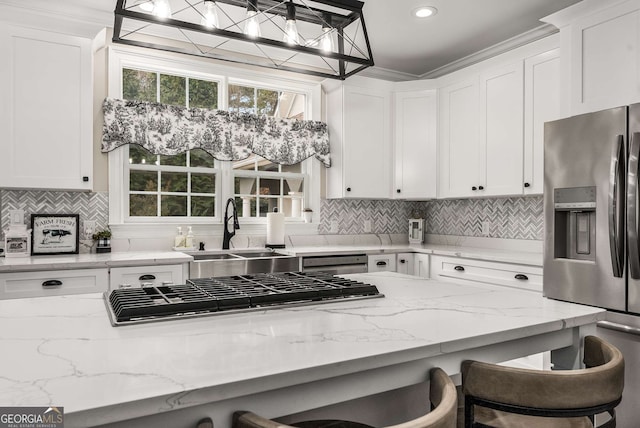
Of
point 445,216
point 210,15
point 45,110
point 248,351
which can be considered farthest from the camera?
point 445,216

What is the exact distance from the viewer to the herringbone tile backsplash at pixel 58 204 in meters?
3.18

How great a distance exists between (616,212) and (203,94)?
125 inches

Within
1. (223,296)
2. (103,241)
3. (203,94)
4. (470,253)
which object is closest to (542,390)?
(223,296)

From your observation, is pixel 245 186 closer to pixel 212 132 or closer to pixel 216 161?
pixel 216 161

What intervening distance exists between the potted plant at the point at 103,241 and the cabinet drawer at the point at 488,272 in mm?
2602

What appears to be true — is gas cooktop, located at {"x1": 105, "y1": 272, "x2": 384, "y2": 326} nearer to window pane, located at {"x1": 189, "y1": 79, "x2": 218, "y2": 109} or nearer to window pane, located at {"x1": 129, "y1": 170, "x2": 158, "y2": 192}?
window pane, located at {"x1": 129, "y1": 170, "x2": 158, "y2": 192}

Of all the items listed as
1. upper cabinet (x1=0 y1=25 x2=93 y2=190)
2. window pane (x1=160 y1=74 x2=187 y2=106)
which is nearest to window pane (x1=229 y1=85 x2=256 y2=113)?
window pane (x1=160 y1=74 x2=187 y2=106)

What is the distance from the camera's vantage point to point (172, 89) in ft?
12.6

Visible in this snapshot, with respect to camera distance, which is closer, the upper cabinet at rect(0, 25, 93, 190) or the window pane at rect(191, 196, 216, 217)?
the upper cabinet at rect(0, 25, 93, 190)

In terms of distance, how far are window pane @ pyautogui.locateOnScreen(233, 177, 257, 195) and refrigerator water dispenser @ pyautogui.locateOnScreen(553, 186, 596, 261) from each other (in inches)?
99.0

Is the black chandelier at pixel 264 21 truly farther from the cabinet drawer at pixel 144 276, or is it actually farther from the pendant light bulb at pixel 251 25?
the cabinet drawer at pixel 144 276

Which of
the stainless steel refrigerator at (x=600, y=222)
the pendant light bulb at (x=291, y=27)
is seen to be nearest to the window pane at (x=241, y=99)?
the pendant light bulb at (x=291, y=27)

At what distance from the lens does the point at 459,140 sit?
398cm

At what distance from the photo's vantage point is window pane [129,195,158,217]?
3676 millimetres
